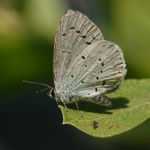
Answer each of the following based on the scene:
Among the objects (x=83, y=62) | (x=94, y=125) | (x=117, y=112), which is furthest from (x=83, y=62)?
(x=94, y=125)

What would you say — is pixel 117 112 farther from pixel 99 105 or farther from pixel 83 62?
pixel 83 62

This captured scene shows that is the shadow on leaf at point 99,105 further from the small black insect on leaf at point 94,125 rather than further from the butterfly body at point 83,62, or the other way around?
the small black insect on leaf at point 94,125

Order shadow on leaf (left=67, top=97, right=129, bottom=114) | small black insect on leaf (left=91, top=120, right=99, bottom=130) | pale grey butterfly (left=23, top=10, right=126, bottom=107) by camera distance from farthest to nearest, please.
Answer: pale grey butterfly (left=23, top=10, right=126, bottom=107) → shadow on leaf (left=67, top=97, right=129, bottom=114) → small black insect on leaf (left=91, top=120, right=99, bottom=130)

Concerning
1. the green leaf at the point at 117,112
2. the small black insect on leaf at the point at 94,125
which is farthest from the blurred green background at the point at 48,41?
the small black insect on leaf at the point at 94,125

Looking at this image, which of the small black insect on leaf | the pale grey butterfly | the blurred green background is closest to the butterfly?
the pale grey butterfly

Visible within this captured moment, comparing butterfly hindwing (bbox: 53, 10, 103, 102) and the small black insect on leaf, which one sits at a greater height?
butterfly hindwing (bbox: 53, 10, 103, 102)

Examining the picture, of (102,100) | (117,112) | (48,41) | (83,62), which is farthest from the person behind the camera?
(48,41)

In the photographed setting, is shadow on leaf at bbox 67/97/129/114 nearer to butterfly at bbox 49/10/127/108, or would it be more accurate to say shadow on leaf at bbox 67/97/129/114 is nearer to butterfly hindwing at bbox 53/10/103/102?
butterfly at bbox 49/10/127/108

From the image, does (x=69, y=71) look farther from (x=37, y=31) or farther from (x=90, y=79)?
(x=37, y=31)

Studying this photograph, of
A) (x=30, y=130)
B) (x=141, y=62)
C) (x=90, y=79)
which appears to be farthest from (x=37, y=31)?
(x=30, y=130)
